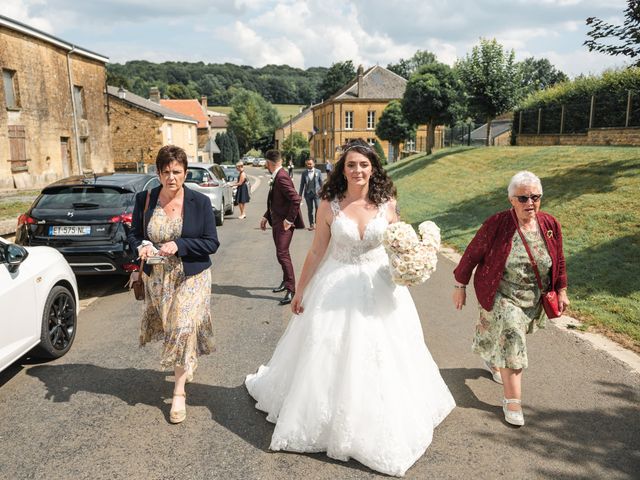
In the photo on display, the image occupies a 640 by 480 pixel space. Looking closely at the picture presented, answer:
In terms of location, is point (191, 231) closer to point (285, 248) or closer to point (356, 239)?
point (356, 239)

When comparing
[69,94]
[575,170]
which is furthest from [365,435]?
[69,94]

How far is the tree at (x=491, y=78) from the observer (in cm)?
2630

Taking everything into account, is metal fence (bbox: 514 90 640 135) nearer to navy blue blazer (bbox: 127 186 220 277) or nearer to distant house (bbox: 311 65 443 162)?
navy blue blazer (bbox: 127 186 220 277)

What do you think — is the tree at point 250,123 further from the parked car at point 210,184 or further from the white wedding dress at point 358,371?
the white wedding dress at point 358,371

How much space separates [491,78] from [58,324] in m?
26.0

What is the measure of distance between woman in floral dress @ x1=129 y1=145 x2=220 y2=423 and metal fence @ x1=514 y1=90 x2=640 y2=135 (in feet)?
62.9

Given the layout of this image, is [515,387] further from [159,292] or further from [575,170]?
[575,170]

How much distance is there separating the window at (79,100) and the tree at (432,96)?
66.6 ft

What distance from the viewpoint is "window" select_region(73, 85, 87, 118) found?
2864cm

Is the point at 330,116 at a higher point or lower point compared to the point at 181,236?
higher

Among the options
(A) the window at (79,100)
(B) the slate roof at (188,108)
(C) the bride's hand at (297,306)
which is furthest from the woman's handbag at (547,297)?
(B) the slate roof at (188,108)

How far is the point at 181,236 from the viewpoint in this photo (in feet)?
13.0

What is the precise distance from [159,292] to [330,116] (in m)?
63.7

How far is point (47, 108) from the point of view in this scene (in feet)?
82.9
